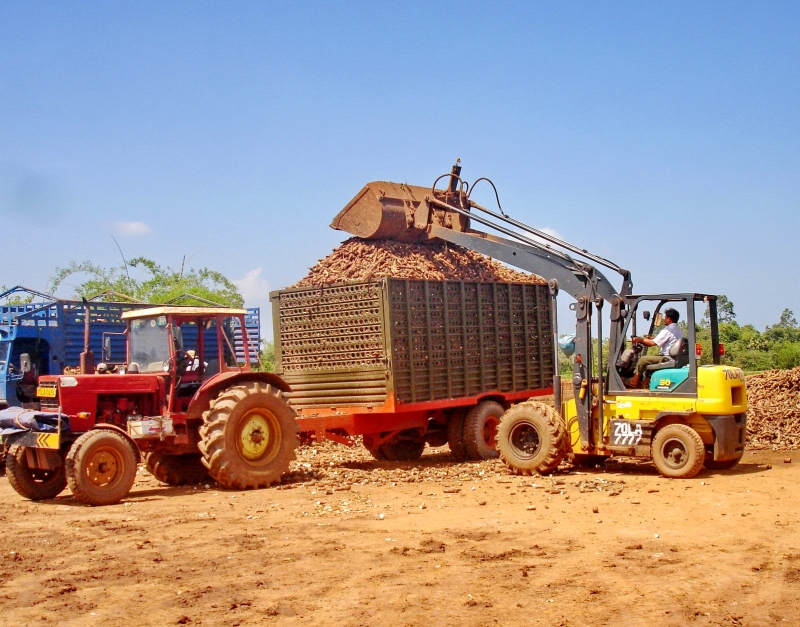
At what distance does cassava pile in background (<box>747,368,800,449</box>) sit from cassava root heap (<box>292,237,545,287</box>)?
472 centimetres

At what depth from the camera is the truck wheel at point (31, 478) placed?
10.2m

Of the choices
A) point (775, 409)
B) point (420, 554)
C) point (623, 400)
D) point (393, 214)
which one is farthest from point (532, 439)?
point (775, 409)

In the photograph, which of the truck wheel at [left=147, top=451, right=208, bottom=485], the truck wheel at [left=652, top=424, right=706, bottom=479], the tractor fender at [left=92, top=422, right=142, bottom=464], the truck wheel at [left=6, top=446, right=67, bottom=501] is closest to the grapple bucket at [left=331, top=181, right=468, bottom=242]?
the truck wheel at [left=147, top=451, right=208, bottom=485]

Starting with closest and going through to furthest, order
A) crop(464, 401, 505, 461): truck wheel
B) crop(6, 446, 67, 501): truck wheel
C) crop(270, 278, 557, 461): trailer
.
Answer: crop(6, 446, 67, 501): truck wheel, crop(270, 278, 557, 461): trailer, crop(464, 401, 505, 461): truck wheel

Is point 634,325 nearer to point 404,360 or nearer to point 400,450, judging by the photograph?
point 404,360

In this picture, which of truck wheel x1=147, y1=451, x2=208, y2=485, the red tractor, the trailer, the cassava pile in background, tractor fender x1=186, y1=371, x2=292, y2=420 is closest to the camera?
the red tractor

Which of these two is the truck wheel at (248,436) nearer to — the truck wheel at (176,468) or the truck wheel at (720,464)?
the truck wheel at (176,468)

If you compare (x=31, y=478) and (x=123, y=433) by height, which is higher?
(x=123, y=433)

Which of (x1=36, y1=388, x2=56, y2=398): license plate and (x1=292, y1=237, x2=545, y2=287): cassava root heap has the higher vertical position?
(x1=292, y1=237, x2=545, y2=287): cassava root heap

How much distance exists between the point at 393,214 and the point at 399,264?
3.30 ft

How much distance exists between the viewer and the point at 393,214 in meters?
13.2

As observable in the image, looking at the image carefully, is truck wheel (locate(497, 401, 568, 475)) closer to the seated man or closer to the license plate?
the seated man

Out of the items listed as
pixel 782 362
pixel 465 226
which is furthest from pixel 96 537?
pixel 782 362

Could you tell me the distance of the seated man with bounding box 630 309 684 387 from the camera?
35.9ft
